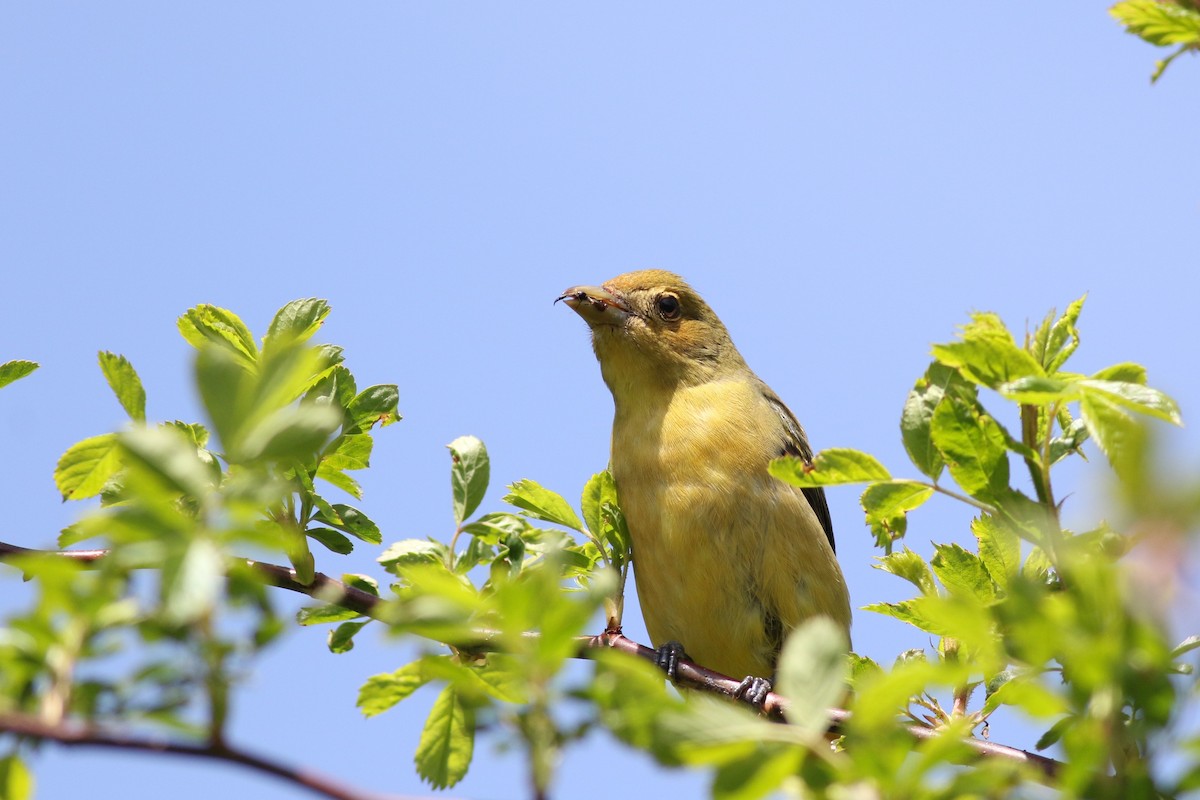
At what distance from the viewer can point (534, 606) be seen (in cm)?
163

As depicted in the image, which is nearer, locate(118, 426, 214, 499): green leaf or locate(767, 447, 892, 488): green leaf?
locate(118, 426, 214, 499): green leaf

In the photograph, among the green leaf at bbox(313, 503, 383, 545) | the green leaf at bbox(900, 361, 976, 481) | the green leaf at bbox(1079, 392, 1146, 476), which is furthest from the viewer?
the green leaf at bbox(313, 503, 383, 545)

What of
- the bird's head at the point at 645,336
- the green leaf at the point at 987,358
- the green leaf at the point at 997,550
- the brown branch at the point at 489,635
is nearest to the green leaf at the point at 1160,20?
the green leaf at the point at 987,358

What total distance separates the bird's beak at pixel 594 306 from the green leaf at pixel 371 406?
3495 millimetres

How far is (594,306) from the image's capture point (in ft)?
24.8

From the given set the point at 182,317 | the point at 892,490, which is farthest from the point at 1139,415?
the point at 182,317

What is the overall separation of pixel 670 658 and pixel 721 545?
0.84 meters

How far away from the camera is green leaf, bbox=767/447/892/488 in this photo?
2971 millimetres

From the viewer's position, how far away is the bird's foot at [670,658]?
17.6ft

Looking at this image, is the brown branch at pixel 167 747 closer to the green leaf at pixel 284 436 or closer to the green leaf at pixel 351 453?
the green leaf at pixel 284 436

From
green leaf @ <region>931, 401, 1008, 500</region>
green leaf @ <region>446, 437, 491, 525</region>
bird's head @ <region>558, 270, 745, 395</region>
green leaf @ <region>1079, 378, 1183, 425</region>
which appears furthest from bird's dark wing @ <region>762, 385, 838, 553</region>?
green leaf @ <region>1079, 378, 1183, 425</region>

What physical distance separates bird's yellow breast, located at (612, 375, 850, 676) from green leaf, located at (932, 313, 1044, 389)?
3.68m

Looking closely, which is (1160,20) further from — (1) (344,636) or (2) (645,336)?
(2) (645,336)

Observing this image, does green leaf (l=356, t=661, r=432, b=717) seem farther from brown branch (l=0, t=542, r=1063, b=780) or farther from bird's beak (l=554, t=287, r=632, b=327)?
bird's beak (l=554, t=287, r=632, b=327)
